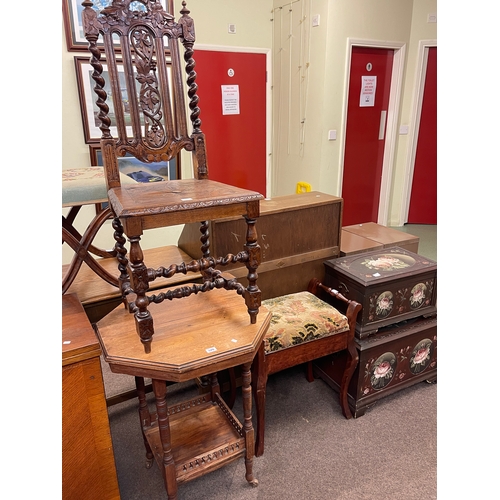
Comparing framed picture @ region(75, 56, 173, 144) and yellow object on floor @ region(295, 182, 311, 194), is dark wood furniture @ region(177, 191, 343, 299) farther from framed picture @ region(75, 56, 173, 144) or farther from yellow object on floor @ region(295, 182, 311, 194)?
framed picture @ region(75, 56, 173, 144)

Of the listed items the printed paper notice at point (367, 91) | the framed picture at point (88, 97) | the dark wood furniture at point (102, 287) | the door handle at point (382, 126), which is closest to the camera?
the dark wood furniture at point (102, 287)

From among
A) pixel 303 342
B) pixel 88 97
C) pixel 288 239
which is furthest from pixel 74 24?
pixel 303 342

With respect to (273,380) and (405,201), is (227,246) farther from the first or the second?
(405,201)

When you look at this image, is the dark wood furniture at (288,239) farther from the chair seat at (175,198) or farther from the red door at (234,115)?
the red door at (234,115)

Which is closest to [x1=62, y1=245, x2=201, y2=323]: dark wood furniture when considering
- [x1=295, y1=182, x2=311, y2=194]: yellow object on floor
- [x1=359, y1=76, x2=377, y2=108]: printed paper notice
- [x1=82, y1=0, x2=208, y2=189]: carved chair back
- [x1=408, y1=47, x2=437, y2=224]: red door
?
[x1=82, y1=0, x2=208, y2=189]: carved chair back

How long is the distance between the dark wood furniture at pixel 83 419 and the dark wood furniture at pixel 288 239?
0.74 m

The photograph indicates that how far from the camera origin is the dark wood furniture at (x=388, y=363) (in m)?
1.94

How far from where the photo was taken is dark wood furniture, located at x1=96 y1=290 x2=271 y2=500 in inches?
47.8

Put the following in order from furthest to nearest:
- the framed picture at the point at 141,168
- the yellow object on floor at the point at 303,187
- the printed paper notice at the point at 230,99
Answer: the printed paper notice at the point at 230,99
the yellow object on floor at the point at 303,187
the framed picture at the point at 141,168

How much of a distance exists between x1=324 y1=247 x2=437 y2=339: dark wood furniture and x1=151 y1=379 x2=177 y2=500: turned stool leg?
1030 millimetres

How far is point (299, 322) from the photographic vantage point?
5.92ft

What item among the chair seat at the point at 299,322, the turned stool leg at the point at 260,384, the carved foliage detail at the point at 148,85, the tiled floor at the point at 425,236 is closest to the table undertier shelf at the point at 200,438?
the turned stool leg at the point at 260,384

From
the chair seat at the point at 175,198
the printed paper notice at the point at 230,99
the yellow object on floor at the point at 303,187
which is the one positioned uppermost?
the printed paper notice at the point at 230,99

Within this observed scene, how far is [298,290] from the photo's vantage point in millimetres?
2162
